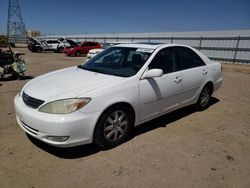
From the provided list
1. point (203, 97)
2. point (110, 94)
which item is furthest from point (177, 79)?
point (110, 94)

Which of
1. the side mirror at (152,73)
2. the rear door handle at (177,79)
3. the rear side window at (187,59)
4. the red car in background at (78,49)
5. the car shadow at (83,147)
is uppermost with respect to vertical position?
the rear side window at (187,59)

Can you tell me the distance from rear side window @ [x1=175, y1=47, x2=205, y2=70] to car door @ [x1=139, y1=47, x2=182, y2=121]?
0.62 ft

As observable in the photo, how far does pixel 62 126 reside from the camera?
9.43 feet

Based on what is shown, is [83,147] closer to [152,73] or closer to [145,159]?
[145,159]

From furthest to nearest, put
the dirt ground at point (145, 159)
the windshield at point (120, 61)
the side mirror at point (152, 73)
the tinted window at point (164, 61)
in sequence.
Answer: the tinted window at point (164, 61)
the windshield at point (120, 61)
the side mirror at point (152, 73)
the dirt ground at point (145, 159)

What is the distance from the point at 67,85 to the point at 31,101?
0.55 m

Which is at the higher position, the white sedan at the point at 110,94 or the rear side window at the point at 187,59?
the rear side window at the point at 187,59

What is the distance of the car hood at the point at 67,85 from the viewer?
3107 millimetres

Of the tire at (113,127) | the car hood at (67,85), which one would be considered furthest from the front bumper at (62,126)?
the car hood at (67,85)

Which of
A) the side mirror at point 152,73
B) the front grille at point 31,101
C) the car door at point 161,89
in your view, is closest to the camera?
the front grille at point 31,101

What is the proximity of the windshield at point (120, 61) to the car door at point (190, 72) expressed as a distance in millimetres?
841

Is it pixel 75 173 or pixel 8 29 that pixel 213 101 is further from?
pixel 8 29

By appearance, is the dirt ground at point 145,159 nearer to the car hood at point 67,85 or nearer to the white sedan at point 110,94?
the white sedan at point 110,94

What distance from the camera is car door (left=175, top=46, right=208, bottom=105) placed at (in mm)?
4473
